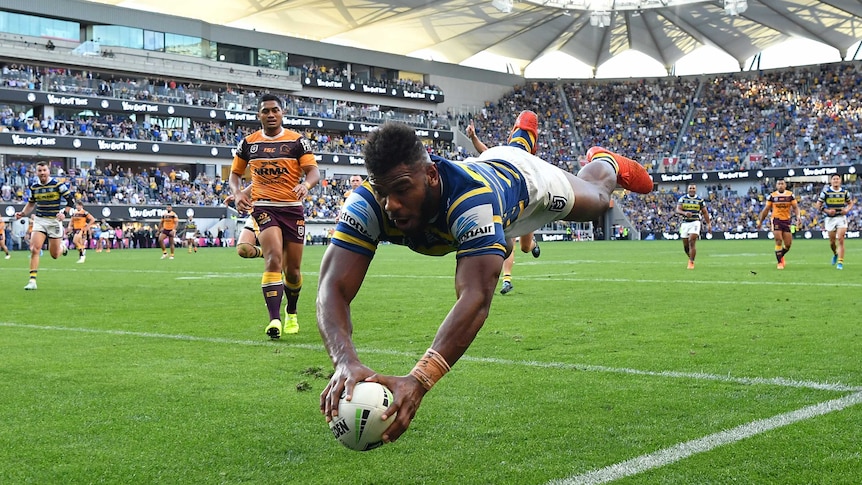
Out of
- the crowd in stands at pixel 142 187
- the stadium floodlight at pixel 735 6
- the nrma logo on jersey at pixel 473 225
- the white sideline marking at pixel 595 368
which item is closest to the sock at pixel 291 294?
the white sideline marking at pixel 595 368

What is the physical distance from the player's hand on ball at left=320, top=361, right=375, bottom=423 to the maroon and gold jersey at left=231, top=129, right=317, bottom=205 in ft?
19.5

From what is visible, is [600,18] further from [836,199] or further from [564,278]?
[564,278]

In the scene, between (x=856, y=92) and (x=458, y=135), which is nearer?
(x=856, y=92)

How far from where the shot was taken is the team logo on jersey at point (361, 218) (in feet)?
12.9

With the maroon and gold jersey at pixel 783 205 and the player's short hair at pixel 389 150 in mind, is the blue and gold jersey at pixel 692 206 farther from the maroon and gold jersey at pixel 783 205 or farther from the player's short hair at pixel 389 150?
the player's short hair at pixel 389 150

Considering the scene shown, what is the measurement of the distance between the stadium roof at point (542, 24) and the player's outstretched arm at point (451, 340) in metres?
55.8

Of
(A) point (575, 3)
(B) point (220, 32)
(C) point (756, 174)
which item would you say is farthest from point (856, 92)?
(B) point (220, 32)

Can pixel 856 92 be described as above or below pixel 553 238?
above

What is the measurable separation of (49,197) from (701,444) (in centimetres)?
1354

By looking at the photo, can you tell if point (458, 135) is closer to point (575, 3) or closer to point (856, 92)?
point (575, 3)

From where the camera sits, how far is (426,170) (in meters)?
3.70

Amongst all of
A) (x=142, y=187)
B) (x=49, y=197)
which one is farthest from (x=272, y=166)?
(x=142, y=187)

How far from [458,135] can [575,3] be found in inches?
625

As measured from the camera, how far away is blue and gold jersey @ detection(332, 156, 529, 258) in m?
3.71
